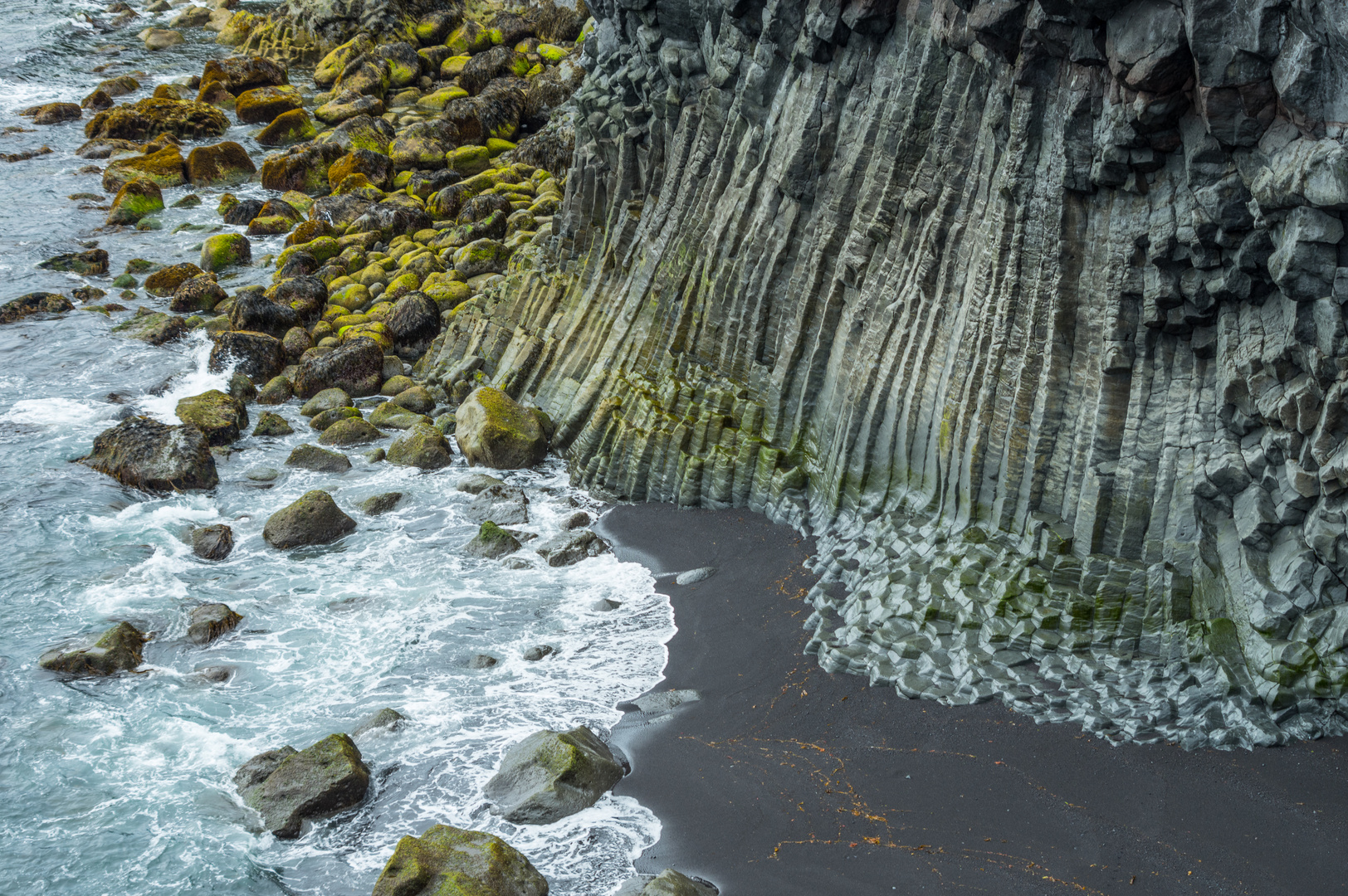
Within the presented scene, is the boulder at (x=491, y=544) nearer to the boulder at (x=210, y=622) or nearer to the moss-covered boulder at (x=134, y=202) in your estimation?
the boulder at (x=210, y=622)

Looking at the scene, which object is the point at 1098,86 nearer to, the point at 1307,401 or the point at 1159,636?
the point at 1307,401

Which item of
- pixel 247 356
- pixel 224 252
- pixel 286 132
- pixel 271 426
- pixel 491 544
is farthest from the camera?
pixel 286 132

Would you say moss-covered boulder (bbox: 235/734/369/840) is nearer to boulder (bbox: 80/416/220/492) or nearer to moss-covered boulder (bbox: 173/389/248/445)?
boulder (bbox: 80/416/220/492)

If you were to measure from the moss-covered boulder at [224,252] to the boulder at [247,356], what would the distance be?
6.65 meters

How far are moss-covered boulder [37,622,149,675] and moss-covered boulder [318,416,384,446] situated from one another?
7.40 metres

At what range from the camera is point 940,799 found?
10227 mm

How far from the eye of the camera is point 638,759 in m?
12.0

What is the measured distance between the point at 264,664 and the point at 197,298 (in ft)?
54.5

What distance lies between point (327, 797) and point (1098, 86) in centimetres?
1196

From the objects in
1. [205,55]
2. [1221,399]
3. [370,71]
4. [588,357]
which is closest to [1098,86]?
[1221,399]

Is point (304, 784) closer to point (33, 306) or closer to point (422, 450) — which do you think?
point (422, 450)

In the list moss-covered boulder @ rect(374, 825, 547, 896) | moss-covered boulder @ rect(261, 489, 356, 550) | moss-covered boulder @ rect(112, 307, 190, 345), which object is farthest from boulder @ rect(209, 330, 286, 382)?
moss-covered boulder @ rect(374, 825, 547, 896)

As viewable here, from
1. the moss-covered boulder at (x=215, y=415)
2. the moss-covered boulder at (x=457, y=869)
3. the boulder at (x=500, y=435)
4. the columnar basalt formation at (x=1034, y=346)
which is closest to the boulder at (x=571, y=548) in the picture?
the columnar basalt formation at (x=1034, y=346)

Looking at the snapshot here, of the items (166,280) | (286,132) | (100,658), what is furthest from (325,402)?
(286,132)
